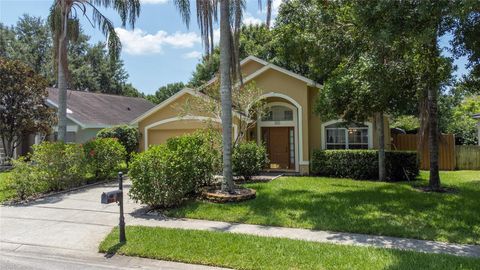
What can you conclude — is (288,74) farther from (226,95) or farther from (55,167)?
(55,167)

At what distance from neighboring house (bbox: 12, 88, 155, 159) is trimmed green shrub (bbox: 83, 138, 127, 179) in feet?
20.3

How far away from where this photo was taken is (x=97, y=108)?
1081 inches

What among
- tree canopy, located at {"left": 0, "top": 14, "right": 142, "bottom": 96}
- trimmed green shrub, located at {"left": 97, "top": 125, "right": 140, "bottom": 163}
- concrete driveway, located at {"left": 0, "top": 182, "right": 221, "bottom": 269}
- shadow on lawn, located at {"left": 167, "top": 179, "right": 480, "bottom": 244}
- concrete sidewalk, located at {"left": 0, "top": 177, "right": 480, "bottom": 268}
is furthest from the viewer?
tree canopy, located at {"left": 0, "top": 14, "right": 142, "bottom": 96}

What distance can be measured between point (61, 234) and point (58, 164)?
5622 mm

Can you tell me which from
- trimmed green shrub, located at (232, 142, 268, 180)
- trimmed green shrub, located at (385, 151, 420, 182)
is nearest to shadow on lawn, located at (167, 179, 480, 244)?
trimmed green shrub, located at (232, 142, 268, 180)

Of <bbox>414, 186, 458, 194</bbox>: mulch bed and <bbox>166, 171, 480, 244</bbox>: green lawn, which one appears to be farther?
<bbox>414, 186, 458, 194</bbox>: mulch bed

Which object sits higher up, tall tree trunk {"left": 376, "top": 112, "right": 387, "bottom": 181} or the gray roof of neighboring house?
the gray roof of neighboring house

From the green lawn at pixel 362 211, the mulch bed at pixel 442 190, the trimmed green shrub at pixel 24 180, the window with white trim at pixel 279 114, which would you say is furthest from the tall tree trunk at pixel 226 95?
the window with white trim at pixel 279 114

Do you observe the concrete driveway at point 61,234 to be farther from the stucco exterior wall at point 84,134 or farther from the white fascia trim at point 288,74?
the stucco exterior wall at point 84,134

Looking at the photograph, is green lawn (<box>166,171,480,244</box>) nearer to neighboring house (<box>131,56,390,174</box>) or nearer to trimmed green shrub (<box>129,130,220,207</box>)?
trimmed green shrub (<box>129,130,220,207</box>)

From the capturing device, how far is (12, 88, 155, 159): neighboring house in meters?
23.4

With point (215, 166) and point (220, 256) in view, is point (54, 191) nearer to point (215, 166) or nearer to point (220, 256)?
point (215, 166)

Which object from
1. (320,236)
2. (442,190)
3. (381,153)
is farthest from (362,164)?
(320,236)

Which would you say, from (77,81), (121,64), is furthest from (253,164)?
(121,64)
